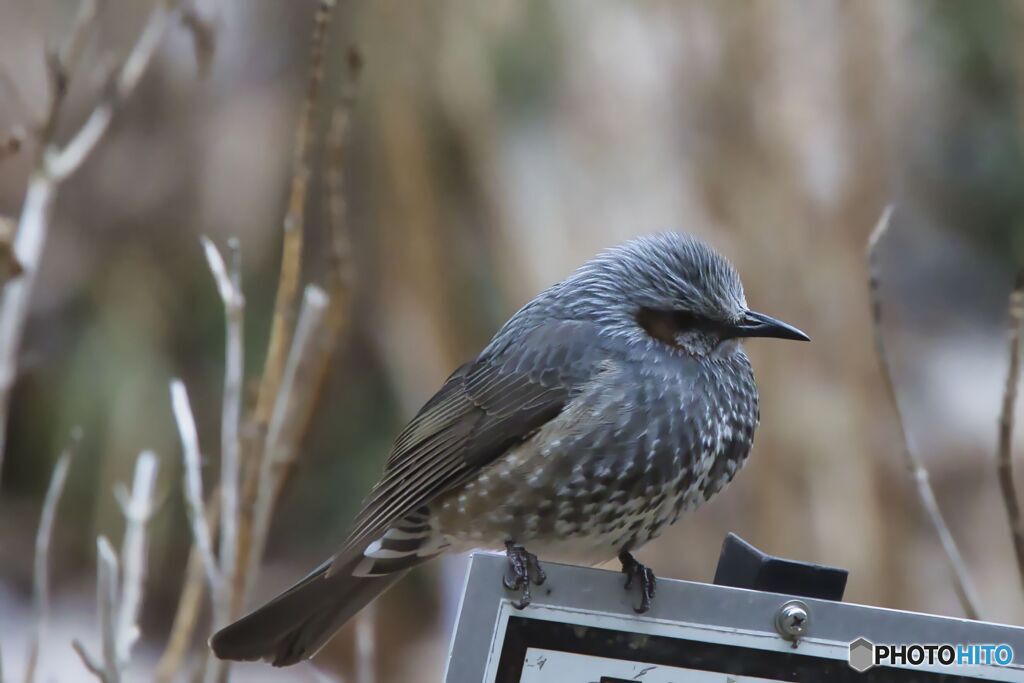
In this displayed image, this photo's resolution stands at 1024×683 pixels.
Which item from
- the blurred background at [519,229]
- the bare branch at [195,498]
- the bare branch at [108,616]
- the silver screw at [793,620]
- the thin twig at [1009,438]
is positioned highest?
the blurred background at [519,229]

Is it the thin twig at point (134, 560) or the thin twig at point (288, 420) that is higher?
the thin twig at point (288, 420)

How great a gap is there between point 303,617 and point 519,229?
264cm

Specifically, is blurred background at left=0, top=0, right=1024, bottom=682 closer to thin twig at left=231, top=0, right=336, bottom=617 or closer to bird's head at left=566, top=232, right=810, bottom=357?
thin twig at left=231, top=0, right=336, bottom=617

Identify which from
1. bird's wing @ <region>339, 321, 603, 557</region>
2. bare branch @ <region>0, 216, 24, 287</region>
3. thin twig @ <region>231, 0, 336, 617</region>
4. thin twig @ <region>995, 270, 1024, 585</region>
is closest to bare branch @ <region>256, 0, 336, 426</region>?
thin twig @ <region>231, 0, 336, 617</region>

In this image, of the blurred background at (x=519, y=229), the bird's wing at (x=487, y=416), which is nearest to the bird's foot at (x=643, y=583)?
the bird's wing at (x=487, y=416)

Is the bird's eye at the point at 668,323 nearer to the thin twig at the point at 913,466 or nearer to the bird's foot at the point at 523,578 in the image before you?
the thin twig at the point at 913,466

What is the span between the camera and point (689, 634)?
187cm

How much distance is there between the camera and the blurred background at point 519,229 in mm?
4676

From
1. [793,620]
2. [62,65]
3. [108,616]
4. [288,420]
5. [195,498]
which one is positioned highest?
[62,65]

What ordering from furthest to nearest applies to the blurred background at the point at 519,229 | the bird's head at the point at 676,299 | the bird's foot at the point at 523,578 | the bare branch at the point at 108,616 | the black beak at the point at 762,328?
1. the blurred background at the point at 519,229
2. the bird's head at the point at 676,299
3. the black beak at the point at 762,328
4. the bare branch at the point at 108,616
5. the bird's foot at the point at 523,578

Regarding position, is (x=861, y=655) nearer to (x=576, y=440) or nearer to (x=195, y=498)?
(x=576, y=440)

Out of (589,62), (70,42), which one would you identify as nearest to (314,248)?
(589,62)

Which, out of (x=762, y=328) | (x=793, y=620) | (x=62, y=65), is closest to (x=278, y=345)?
(x=62, y=65)

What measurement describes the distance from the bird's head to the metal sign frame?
789 millimetres
